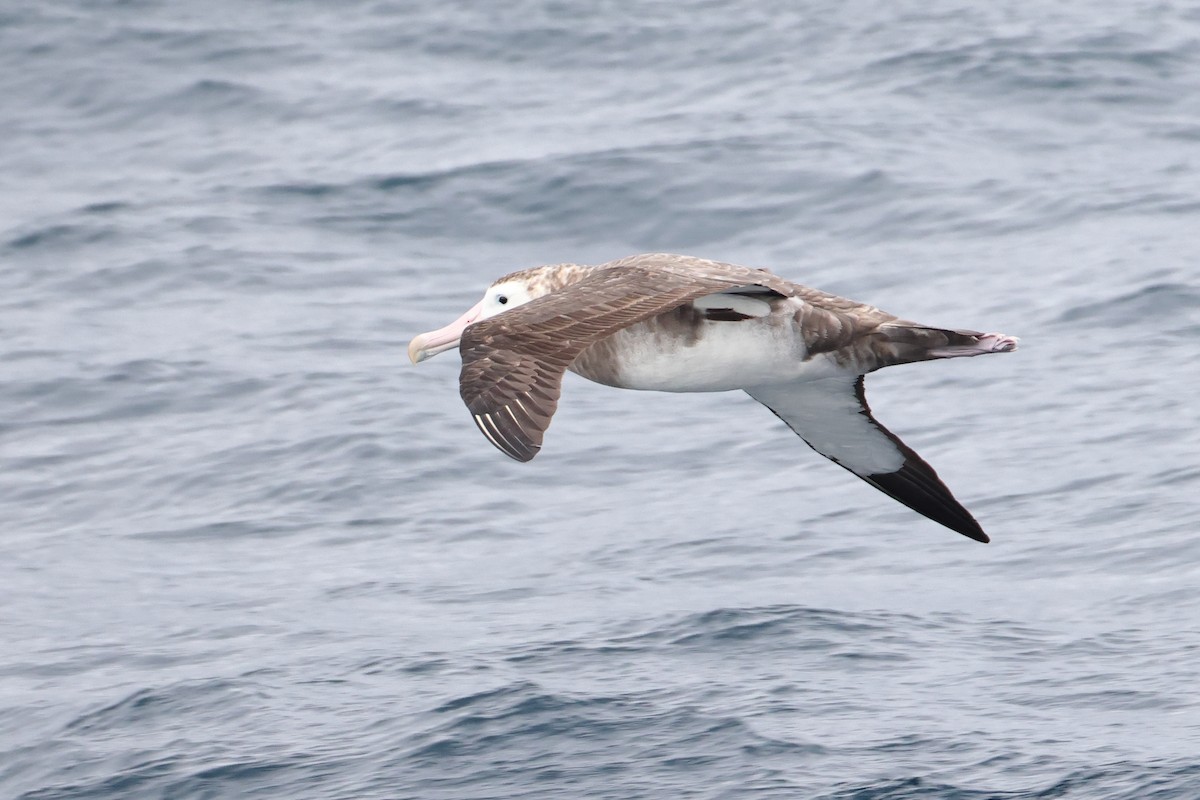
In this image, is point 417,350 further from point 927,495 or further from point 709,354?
point 927,495

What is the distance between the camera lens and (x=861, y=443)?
11.6 m

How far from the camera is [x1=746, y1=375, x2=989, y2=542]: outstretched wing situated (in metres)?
11.2

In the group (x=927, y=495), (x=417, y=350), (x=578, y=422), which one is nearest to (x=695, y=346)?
(x=417, y=350)

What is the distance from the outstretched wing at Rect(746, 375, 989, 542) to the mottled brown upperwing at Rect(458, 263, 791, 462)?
1.97m

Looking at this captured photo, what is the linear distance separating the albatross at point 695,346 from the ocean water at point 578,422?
4.11 ft

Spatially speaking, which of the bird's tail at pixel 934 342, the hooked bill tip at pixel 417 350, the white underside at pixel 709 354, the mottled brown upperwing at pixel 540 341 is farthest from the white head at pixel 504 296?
the bird's tail at pixel 934 342

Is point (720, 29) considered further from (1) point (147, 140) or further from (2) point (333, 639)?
(2) point (333, 639)

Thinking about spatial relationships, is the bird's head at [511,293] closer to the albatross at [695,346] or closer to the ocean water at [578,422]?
the albatross at [695,346]

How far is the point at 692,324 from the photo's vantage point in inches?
391

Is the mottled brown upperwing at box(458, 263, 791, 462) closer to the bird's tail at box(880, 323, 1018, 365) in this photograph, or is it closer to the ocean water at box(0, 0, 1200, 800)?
the bird's tail at box(880, 323, 1018, 365)

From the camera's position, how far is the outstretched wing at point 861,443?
36.6ft

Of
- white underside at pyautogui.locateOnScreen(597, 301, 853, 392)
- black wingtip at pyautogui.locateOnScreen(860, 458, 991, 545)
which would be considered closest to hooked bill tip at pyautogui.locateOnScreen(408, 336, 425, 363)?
white underside at pyautogui.locateOnScreen(597, 301, 853, 392)

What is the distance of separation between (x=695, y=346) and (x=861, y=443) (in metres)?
2.03

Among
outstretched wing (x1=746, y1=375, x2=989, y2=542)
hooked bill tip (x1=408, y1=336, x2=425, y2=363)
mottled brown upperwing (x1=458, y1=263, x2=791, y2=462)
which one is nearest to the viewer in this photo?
→ mottled brown upperwing (x1=458, y1=263, x2=791, y2=462)
